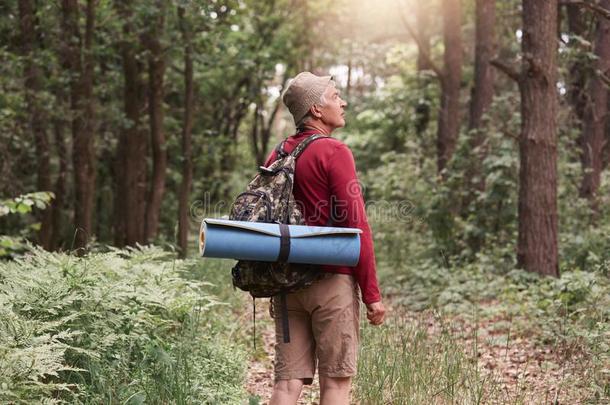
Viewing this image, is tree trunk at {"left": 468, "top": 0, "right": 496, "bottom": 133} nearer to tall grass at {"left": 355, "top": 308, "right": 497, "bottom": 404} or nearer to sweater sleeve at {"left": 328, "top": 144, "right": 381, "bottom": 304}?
tall grass at {"left": 355, "top": 308, "right": 497, "bottom": 404}

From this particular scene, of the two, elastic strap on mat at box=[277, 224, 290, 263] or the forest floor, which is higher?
elastic strap on mat at box=[277, 224, 290, 263]

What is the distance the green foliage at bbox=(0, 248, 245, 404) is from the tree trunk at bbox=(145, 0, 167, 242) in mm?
7544

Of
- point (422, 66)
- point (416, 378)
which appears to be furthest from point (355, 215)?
point (422, 66)

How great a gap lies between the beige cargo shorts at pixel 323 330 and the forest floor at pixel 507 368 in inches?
13.3

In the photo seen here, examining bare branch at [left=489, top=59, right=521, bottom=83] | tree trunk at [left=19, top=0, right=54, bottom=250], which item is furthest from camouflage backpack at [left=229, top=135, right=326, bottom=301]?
tree trunk at [left=19, top=0, right=54, bottom=250]

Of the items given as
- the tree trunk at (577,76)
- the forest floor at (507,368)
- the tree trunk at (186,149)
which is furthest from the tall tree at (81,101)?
the tree trunk at (577,76)

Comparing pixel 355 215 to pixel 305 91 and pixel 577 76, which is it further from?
pixel 577 76

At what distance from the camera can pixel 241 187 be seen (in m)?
24.5

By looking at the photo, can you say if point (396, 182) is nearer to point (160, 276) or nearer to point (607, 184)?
point (607, 184)

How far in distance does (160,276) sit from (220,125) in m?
19.4

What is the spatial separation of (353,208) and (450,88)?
1338cm

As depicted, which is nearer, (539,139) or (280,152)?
(280,152)

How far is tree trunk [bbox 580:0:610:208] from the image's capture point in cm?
1418

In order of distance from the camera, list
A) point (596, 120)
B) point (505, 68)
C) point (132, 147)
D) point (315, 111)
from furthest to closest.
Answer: point (132, 147) → point (596, 120) → point (505, 68) → point (315, 111)
